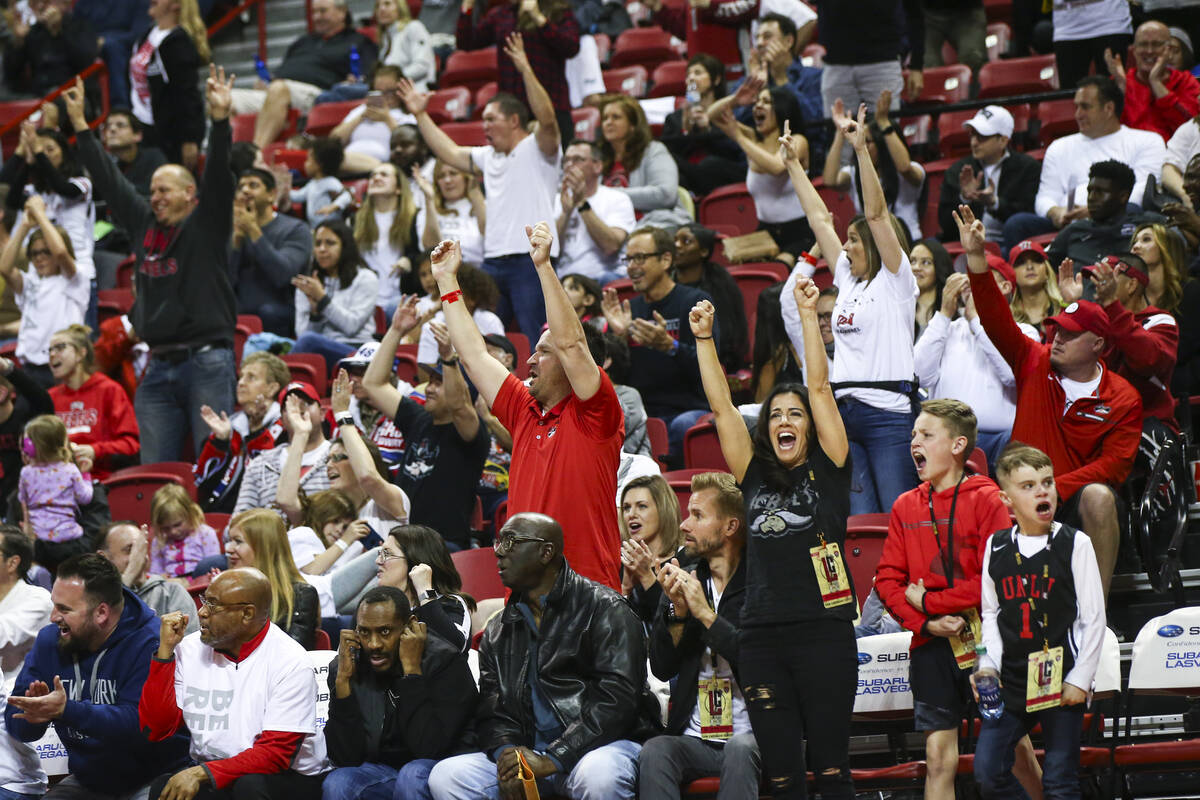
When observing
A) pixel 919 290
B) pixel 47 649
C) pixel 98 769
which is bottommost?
pixel 98 769

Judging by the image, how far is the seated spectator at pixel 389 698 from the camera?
5.07m

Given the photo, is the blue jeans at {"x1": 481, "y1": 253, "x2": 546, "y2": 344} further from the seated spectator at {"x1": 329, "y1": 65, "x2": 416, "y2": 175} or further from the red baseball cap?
the red baseball cap

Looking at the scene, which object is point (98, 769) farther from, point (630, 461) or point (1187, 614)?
point (1187, 614)

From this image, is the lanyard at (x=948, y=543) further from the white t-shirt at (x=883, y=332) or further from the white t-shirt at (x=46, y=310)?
the white t-shirt at (x=46, y=310)

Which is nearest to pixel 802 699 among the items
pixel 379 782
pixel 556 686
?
pixel 556 686

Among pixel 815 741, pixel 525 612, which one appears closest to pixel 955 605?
pixel 815 741

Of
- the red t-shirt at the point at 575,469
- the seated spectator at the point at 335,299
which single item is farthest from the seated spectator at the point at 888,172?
the red t-shirt at the point at 575,469

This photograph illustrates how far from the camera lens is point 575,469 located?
16.3ft

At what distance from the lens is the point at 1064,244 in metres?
7.65

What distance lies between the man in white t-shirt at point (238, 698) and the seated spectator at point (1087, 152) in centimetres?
497

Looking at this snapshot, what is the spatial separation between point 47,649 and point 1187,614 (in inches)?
152

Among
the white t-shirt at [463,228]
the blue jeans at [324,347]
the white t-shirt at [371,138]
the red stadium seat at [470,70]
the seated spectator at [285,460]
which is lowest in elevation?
the seated spectator at [285,460]

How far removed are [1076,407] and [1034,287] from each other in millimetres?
1319

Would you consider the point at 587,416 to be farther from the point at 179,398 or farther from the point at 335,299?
the point at 335,299
